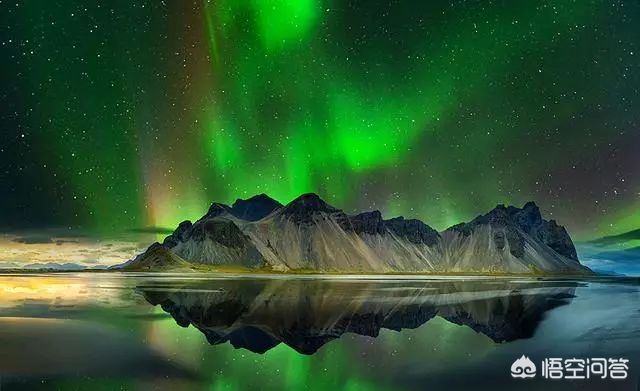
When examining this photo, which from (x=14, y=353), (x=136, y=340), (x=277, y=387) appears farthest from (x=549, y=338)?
(x=14, y=353)

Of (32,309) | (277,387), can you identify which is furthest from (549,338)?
(32,309)

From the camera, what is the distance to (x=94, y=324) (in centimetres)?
3303

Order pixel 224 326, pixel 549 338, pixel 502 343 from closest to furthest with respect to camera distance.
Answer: pixel 502 343 → pixel 549 338 → pixel 224 326

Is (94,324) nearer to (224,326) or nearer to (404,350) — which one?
(224,326)

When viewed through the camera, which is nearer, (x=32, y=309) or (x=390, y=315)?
(x=390, y=315)

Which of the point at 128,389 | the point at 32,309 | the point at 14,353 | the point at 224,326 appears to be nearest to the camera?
the point at 128,389

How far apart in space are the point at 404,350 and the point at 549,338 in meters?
9.17

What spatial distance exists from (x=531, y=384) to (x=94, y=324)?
25586mm

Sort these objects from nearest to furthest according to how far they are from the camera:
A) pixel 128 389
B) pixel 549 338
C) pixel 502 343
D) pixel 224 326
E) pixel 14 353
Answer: pixel 128 389, pixel 14 353, pixel 502 343, pixel 549 338, pixel 224 326

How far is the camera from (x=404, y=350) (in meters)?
24.2

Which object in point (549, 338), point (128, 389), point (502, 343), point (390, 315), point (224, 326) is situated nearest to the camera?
point (128, 389)

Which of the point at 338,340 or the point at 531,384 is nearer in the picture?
the point at 531,384

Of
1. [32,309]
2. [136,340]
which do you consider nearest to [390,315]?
[136,340]

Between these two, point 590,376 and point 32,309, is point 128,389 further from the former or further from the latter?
point 32,309
